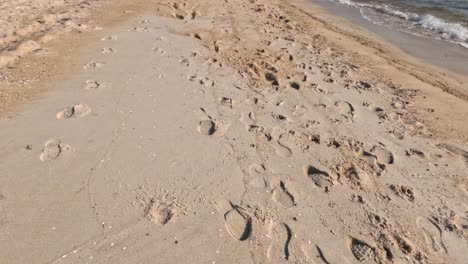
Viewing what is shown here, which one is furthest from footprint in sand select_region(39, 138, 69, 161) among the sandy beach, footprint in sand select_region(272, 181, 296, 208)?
footprint in sand select_region(272, 181, 296, 208)

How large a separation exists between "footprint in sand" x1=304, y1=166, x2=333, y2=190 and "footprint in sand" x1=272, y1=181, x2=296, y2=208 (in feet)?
1.25

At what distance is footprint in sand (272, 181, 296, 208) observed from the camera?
3823 millimetres

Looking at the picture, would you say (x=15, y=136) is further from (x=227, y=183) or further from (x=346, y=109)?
(x=346, y=109)

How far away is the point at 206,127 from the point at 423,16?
812cm

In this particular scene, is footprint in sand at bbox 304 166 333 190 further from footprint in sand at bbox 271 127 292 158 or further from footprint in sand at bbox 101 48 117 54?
footprint in sand at bbox 101 48 117 54

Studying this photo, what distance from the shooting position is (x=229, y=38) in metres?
8.02

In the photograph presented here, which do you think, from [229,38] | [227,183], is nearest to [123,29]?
[229,38]

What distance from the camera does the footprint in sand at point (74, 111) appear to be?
492cm

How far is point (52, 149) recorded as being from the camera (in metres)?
4.32

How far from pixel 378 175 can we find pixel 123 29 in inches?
238

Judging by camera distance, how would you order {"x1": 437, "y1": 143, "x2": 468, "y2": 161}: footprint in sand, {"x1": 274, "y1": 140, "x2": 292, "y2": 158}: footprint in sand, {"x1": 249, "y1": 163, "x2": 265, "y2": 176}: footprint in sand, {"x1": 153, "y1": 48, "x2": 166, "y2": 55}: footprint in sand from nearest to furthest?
{"x1": 249, "y1": 163, "x2": 265, "y2": 176}: footprint in sand < {"x1": 274, "y1": 140, "x2": 292, "y2": 158}: footprint in sand < {"x1": 437, "y1": 143, "x2": 468, "y2": 161}: footprint in sand < {"x1": 153, "y1": 48, "x2": 166, "y2": 55}: footprint in sand

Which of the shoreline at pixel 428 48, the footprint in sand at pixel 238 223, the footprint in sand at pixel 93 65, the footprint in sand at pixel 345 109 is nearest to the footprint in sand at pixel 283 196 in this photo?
the footprint in sand at pixel 238 223

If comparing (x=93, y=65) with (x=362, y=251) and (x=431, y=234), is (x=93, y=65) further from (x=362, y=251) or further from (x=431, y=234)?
(x=431, y=234)

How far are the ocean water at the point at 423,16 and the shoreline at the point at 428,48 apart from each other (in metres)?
0.29
